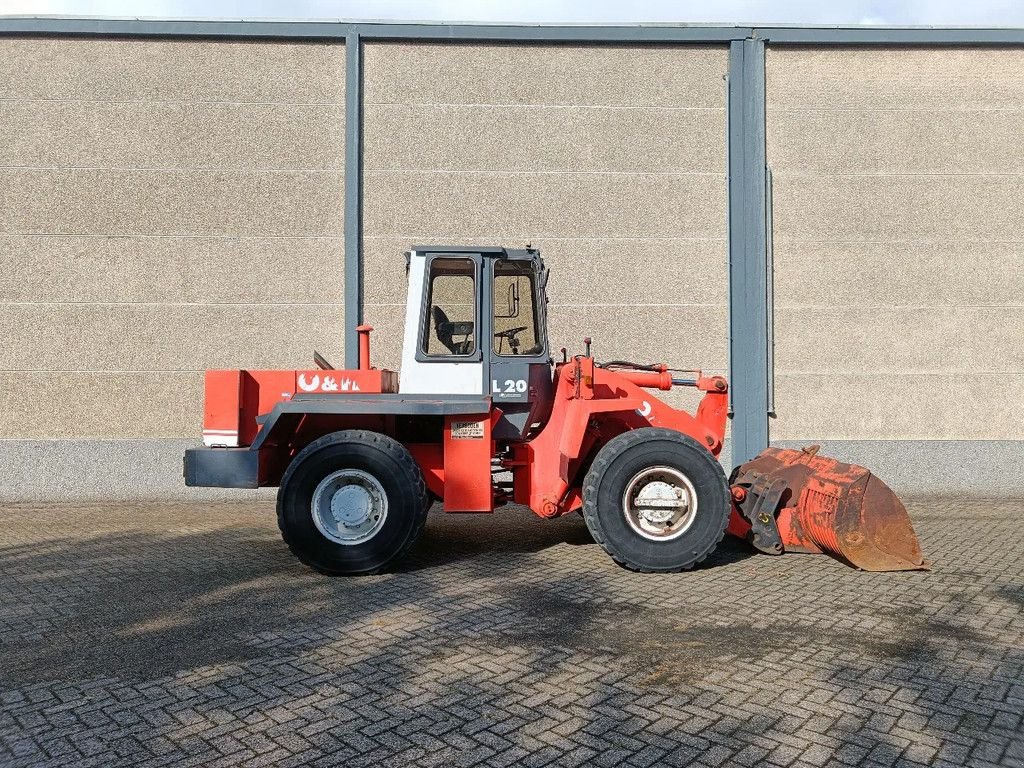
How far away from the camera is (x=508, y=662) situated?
13.5 feet

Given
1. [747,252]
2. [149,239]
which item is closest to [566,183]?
[747,252]

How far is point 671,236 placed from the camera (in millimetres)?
10680

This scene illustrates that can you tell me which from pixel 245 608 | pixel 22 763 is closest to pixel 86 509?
pixel 245 608

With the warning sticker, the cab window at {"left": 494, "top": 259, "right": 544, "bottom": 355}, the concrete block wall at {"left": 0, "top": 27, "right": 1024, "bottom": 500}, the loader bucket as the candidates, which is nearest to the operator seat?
the cab window at {"left": 494, "top": 259, "right": 544, "bottom": 355}

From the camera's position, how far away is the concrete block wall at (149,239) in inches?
400

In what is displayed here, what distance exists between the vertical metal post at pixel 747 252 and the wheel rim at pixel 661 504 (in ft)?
15.0

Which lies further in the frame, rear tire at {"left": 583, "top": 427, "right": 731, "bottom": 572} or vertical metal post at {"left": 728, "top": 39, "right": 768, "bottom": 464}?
vertical metal post at {"left": 728, "top": 39, "right": 768, "bottom": 464}

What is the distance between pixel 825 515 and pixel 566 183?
6095mm

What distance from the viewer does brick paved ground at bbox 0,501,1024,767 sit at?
3.18 m

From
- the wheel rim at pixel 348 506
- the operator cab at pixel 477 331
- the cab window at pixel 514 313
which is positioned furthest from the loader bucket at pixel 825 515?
the wheel rim at pixel 348 506

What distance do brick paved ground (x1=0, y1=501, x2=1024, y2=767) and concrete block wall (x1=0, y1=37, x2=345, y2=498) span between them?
359 cm

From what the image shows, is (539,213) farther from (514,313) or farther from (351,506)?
(351,506)

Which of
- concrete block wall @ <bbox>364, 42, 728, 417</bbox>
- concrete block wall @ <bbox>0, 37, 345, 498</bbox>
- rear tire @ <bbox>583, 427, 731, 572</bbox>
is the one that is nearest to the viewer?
rear tire @ <bbox>583, 427, 731, 572</bbox>

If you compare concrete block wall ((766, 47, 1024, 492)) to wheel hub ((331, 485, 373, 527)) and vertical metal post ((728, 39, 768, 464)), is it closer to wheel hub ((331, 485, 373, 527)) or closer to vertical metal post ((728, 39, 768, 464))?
vertical metal post ((728, 39, 768, 464))
